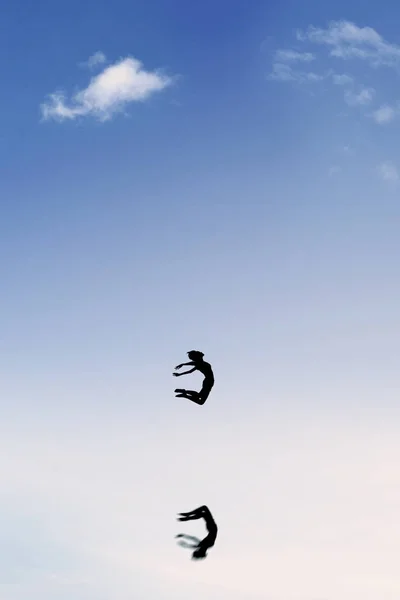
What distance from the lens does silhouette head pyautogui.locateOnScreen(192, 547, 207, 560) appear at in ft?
73.8

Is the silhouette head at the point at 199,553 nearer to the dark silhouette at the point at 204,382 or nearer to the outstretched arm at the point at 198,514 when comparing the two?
the outstretched arm at the point at 198,514

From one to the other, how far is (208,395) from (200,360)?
1.89 m

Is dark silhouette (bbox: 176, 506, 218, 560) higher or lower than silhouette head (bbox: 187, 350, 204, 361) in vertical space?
lower

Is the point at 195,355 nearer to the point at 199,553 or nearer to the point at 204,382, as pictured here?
the point at 204,382

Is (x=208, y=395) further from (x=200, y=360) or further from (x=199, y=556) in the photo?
(x=199, y=556)

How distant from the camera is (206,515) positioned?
24266 millimetres

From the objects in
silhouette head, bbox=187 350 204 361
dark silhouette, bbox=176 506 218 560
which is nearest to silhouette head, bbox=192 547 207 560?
dark silhouette, bbox=176 506 218 560

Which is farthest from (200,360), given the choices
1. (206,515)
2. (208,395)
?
(206,515)

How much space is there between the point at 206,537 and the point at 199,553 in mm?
907

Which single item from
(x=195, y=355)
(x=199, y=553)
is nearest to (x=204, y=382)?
(x=195, y=355)

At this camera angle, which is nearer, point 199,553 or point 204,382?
point 199,553

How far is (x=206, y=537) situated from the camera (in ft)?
77.5

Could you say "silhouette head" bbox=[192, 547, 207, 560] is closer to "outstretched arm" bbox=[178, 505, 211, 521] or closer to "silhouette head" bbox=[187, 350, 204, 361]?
"outstretched arm" bbox=[178, 505, 211, 521]

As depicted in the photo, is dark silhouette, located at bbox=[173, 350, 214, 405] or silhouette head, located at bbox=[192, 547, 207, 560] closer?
silhouette head, located at bbox=[192, 547, 207, 560]
